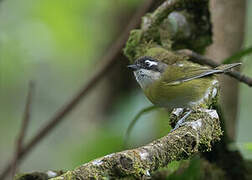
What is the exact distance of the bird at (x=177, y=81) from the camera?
9.93ft

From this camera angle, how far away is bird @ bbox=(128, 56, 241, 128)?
3.03 meters

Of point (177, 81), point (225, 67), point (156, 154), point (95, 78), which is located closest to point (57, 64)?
point (95, 78)

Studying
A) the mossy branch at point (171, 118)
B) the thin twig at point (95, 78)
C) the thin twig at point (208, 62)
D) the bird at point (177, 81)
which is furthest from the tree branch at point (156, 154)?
the thin twig at point (95, 78)

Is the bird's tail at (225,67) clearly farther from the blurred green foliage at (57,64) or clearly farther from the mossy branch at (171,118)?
the blurred green foliage at (57,64)

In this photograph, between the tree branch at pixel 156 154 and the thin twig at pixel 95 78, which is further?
the thin twig at pixel 95 78

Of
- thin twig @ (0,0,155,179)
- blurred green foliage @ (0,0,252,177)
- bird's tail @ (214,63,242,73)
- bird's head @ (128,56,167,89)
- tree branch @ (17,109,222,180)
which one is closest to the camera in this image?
tree branch @ (17,109,222,180)

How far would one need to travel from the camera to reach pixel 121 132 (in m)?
4.36

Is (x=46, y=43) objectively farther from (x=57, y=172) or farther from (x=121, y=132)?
(x=57, y=172)

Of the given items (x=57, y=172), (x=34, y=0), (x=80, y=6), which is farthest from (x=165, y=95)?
(x=34, y=0)

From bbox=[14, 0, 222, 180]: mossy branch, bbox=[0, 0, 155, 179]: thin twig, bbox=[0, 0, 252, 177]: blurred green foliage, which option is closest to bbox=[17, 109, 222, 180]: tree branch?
bbox=[14, 0, 222, 180]: mossy branch

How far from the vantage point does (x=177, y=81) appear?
3.26 metres

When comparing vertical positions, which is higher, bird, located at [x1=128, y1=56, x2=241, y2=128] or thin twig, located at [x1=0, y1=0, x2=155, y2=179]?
bird, located at [x1=128, y1=56, x2=241, y2=128]

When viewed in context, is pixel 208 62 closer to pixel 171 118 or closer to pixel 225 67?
pixel 225 67

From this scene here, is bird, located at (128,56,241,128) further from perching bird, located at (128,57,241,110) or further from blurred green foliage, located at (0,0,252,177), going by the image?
blurred green foliage, located at (0,0,252,177)
